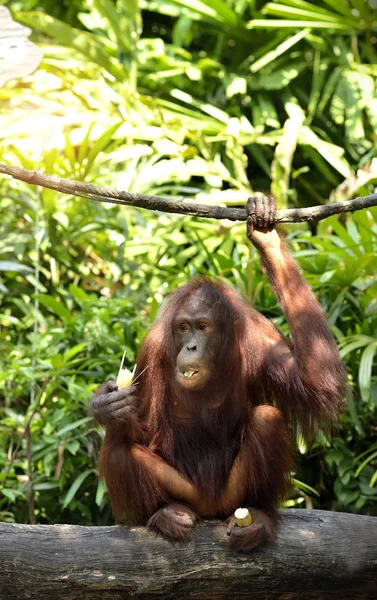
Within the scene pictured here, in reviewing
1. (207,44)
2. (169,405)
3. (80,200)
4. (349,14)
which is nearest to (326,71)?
(349,14)

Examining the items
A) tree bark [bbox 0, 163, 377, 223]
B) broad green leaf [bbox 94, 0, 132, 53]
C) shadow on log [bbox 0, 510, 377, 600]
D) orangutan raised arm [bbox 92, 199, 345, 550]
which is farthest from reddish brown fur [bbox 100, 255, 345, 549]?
broad green leaf [bbox 94, 0, 132, 53]

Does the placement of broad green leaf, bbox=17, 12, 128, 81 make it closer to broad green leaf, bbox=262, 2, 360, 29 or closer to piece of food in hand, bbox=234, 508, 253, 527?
broad green leaf, bbox=262, 2, 360, 29

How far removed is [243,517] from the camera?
3.23 meters

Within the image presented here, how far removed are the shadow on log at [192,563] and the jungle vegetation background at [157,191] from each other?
0.54 metres

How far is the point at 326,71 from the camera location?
7.83 metres

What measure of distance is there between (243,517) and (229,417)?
43 cm

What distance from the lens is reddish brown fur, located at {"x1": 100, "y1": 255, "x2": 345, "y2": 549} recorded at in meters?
3.38

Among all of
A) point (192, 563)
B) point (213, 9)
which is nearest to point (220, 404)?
point (192, 563)

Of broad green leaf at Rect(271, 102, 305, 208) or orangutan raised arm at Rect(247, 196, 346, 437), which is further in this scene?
broad green leaf at Rect(271, 102, 305, 208)

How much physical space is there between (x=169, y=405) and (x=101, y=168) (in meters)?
3.16

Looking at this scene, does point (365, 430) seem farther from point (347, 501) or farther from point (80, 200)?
point (80, 200)

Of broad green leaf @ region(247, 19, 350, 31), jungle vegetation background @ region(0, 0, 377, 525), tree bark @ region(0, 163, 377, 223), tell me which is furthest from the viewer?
broad green leaf @ region(247, 19, 350, 31)

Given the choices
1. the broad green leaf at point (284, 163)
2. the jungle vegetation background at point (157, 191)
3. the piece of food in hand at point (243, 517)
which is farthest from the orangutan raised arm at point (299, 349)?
the broad green leaf at point (284, 163)

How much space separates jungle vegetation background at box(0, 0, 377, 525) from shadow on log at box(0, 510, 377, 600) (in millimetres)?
535
